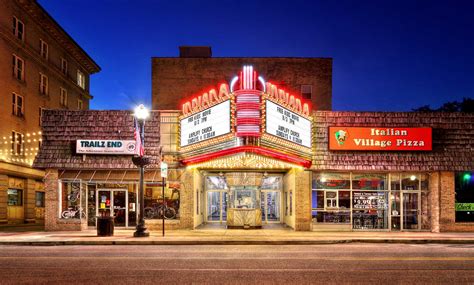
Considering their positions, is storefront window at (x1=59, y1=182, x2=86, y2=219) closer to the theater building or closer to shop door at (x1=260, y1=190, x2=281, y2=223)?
the theater building

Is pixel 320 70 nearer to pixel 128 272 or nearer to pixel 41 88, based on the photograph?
pixel 41 88

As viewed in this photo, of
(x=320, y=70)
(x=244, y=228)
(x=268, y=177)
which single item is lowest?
(x=244, y=228)

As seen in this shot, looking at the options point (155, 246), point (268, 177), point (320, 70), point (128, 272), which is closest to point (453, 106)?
point (320, 70)

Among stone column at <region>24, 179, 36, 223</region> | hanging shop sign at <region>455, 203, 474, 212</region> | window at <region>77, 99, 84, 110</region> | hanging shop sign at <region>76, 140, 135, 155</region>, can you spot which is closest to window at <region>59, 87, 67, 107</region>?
window at <region>77, 99, 84, 110</region>

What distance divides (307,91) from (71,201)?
2518 cm

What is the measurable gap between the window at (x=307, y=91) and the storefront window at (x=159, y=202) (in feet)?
71.8

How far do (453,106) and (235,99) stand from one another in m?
49.5

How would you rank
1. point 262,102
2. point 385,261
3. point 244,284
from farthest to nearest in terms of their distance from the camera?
point 262,102 → point 385,261 → point 244,284

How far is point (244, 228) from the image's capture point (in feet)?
83.0

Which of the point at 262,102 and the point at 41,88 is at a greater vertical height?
the point at 41,88

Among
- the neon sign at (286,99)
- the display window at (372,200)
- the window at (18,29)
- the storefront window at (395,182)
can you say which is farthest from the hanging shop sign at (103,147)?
the window at (18,29)

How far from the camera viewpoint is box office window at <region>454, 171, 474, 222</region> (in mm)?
24219

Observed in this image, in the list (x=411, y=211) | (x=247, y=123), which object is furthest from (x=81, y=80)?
(x=411, y=211)

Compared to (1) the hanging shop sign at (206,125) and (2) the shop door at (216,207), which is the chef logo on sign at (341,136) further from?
(2) the shop door at (216,207)
